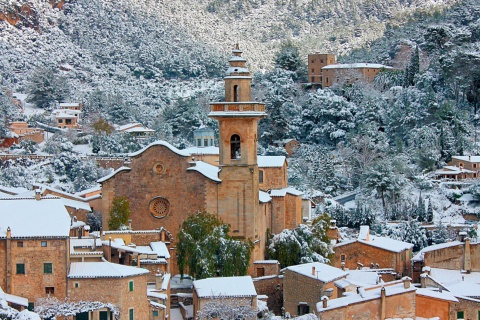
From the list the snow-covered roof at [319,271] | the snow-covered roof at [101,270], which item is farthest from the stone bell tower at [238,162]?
the snow-covered roof at [101,270]

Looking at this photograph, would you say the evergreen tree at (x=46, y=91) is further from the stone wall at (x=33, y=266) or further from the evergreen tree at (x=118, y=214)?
the stone wall at (x=33, y=266)

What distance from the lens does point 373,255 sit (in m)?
56.4

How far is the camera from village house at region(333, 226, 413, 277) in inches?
2196

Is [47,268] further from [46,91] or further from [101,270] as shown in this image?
[46,91]

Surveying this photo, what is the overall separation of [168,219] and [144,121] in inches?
2268

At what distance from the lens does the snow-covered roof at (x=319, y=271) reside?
4628 centimetres

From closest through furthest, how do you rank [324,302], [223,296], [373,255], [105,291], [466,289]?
[105,291] → [223,296] → [324,302] → [466,289] → [373,255]

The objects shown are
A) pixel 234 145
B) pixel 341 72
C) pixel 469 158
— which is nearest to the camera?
pixel 234 145

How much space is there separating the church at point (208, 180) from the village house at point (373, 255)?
6818mm

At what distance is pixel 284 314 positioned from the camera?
46.2 metres

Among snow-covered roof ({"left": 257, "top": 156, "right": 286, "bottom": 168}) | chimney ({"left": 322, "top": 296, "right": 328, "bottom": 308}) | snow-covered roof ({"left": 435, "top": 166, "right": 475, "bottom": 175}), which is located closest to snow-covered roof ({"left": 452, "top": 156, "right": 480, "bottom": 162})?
snow-covered roof ({"left": 435, "top": 166, "right": 475, "bottom": 175})

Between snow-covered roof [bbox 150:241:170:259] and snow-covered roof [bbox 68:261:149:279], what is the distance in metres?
4.51

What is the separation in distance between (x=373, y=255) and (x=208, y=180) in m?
10.6

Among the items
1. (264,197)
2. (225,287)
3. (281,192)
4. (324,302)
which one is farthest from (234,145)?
(324,302)
